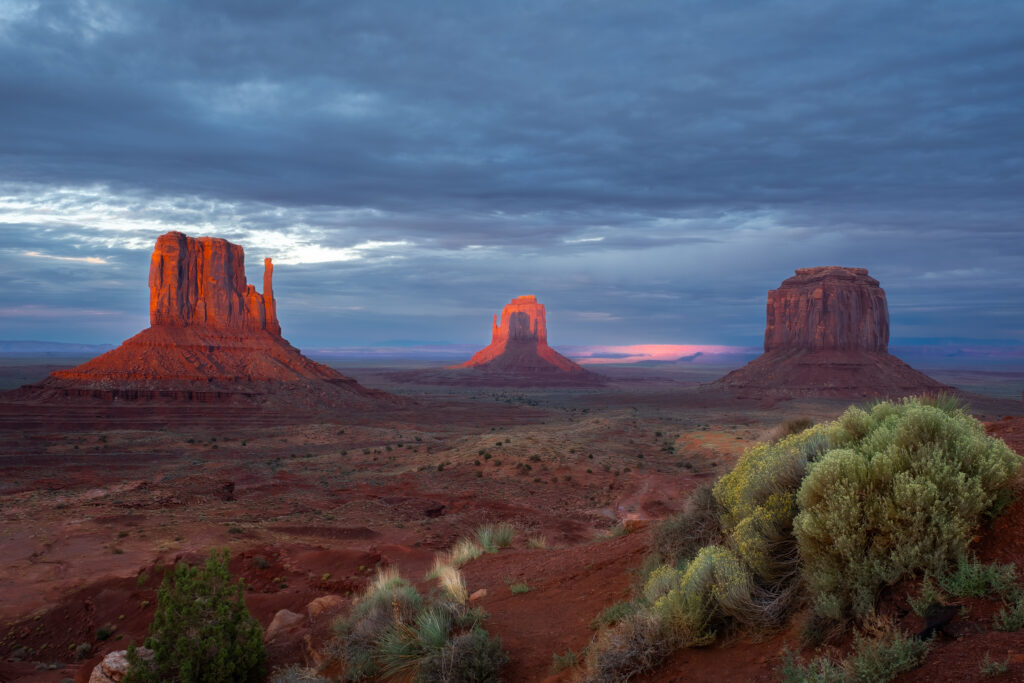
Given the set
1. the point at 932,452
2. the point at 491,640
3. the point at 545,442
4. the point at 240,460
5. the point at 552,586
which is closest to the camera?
the point at 932,452

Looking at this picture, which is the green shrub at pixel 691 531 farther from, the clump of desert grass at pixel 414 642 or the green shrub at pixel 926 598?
the green shrub at pixel 926 598

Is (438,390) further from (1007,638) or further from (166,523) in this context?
(1007,638)

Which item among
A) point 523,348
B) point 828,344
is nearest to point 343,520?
point 828,344

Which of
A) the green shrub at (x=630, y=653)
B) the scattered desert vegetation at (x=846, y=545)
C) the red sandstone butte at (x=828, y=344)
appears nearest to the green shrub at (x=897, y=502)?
the scattered desert vegetation at (x=846, y=545)

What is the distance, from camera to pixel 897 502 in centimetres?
464

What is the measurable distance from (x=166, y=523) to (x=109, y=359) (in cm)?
6221

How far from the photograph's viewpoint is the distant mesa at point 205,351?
66.6 meters

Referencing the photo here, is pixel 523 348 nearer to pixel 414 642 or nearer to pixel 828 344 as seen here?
pixel 828 344

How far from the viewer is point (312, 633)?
29.9ft

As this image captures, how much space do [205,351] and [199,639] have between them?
76819 millimetres

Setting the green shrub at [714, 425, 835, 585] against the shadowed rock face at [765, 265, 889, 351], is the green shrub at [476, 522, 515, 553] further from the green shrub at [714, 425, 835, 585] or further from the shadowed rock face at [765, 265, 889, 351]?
the shadowed rock face at [765, 265, 889, 351]

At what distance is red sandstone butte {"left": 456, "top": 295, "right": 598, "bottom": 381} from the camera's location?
153500mm

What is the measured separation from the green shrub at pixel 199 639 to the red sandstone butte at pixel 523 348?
141252 millimetres

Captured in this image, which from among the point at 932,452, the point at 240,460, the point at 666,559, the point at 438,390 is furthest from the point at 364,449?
the point at 438,390
